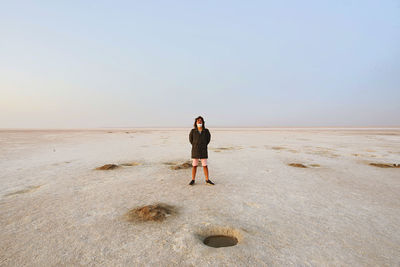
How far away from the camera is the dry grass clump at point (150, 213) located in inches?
148

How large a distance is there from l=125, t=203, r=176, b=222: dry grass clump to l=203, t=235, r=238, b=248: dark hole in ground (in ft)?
3.22

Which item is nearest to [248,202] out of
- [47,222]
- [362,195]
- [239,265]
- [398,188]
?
[239,265]

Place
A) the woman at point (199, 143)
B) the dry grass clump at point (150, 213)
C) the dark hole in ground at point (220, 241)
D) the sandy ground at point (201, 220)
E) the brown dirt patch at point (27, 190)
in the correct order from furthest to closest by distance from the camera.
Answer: the woman at point (199, 143)
the brown dirt patch at point (27, 190)
the dry grass clump at point (150, 213)
the dark hole in ground at point (220, 241)
the sandy ground at point (201, 220)

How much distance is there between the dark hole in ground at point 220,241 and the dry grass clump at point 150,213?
98 cm

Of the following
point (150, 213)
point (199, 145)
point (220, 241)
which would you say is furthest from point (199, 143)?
point (220, 241)

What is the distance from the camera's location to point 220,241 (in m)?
3.17

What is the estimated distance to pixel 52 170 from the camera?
300 inches

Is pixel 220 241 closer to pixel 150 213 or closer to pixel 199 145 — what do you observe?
pixel 150 213

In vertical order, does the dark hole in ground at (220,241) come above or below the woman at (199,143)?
below

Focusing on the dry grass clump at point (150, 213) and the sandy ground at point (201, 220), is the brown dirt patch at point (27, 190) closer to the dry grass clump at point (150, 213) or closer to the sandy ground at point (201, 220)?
the sandy ground at point (201, 220)

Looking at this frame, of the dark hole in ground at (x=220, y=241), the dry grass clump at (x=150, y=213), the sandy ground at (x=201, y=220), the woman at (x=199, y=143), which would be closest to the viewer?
the sandy ground at (x=201, y=220)

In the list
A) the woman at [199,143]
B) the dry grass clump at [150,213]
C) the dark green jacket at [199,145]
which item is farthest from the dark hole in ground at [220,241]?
the dark green jacket at [199,145]

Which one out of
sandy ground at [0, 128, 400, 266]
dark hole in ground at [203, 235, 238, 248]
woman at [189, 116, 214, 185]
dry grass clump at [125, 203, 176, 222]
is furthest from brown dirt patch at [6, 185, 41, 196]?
dark hole in ground at [203, 235, 238, 248]

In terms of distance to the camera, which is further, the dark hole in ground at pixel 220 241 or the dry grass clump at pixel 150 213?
the dry grass clump at pixel 150 213
